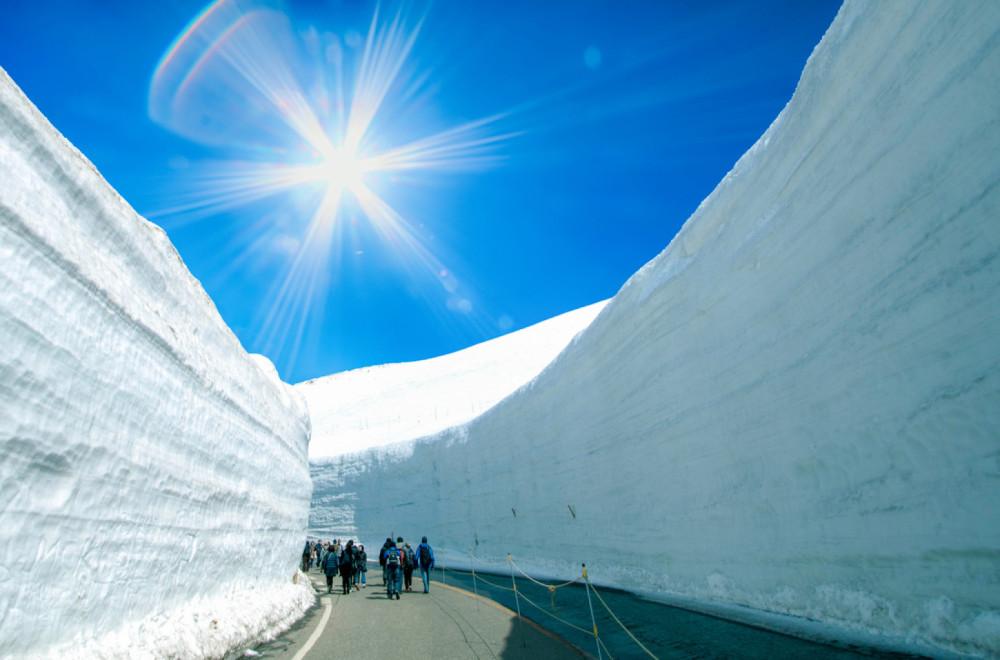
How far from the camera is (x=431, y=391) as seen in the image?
40438 millimetres

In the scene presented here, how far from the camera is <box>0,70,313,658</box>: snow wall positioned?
386cm

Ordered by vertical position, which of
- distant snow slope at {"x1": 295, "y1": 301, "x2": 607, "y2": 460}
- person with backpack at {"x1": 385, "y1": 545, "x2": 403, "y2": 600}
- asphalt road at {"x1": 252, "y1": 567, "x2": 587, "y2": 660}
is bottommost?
asphalt road at {"x1": 252, "y1": 567, "x2": 587, "y2": 660}

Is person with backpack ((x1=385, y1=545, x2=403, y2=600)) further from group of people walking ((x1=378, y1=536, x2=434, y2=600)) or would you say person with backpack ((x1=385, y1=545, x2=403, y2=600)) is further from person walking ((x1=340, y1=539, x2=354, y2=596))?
person walking ((x1=340, y1=539, x2=354, y2=596))

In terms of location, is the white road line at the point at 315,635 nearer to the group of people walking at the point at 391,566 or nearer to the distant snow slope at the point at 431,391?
the group of people walking at the point at 391,566

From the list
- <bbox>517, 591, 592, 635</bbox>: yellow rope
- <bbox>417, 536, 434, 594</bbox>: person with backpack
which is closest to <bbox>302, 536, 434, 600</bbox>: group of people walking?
<bbox>417, 536, 434, 594</bbox>: person with backpack

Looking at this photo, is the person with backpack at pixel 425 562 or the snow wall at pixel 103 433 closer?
the snow wall at pixel 103 433

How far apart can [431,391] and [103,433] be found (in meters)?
35.9

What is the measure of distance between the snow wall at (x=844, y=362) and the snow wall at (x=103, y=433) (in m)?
6.27

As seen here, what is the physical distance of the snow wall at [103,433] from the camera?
12.7ft

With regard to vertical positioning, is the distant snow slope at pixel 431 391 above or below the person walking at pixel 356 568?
above

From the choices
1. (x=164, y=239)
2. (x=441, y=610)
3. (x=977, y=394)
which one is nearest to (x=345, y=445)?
(x=441, y=610)

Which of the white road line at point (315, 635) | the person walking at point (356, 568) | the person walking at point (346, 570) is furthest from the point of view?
the person walking at point (356, 568)

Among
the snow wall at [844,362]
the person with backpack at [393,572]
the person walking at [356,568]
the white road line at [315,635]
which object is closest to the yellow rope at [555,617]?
the snow wall at [844,362]

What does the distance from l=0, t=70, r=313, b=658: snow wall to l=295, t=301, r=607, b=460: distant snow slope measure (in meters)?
20.9
